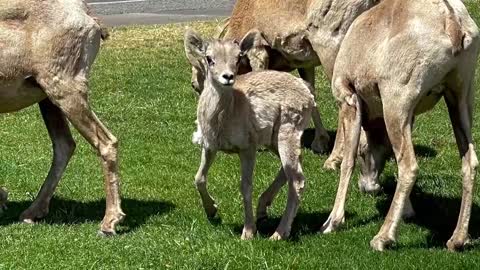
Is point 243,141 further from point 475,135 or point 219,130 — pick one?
point 475,135

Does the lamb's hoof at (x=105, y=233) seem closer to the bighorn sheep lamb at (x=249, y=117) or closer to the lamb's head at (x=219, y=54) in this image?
the bighorn sheep lamb at (x=249, y=117)

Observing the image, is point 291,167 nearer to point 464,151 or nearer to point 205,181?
point 205,181

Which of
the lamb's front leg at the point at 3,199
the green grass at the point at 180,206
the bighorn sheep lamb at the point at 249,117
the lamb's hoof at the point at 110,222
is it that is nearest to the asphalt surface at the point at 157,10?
the green grass at the point at 180,206

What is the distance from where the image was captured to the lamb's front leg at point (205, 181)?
9.35m

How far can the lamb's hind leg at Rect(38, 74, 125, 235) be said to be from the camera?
9477 mm

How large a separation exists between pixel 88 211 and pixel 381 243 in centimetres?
279

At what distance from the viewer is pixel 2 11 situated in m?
9.52

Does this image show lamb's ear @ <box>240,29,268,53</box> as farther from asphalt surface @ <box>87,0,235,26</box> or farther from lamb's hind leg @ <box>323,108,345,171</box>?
asphalt surface @ <box>87,0,235,26</box>

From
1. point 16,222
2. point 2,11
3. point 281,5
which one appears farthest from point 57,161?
point 281,5

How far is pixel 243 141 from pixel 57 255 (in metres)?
1.72

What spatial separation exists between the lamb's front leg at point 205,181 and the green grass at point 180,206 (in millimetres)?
123

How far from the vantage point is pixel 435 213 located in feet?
33.2

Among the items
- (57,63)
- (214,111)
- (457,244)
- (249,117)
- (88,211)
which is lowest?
(88,211)

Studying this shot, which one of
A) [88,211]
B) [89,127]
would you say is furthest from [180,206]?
[89,127]
